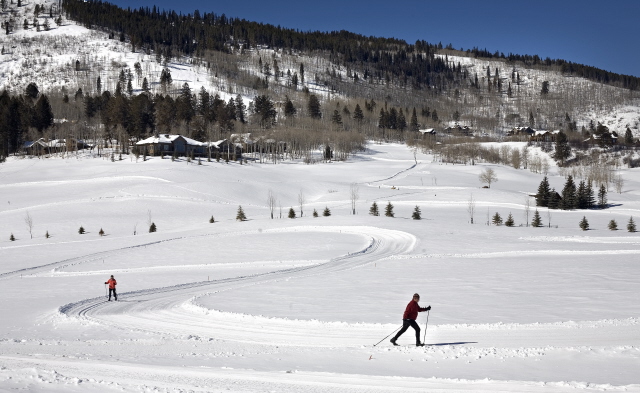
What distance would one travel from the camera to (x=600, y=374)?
10.3m

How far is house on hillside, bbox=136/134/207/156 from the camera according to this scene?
9038cm

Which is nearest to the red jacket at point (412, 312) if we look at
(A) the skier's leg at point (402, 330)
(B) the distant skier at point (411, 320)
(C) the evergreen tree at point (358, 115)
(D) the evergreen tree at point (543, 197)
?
(B) the distant skier at point (411, 320)

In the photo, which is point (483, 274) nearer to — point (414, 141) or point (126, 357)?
point (126, 357)

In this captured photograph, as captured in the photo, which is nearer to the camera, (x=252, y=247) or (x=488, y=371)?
(x=488, y=371)

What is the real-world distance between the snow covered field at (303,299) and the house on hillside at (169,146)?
1186 inches

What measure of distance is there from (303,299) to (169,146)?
77725 mm

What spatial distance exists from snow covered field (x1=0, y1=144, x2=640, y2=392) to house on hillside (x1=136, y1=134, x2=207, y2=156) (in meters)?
30.1

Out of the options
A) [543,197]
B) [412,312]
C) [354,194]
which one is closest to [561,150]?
[543,197]

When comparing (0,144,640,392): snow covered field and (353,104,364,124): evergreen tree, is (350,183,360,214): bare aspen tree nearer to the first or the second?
(0,144,640,392): snow covered field

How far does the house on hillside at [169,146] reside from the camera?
90375 millimetres

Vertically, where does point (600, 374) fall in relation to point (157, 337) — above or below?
above

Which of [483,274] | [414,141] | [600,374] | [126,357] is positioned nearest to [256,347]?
[126,357]

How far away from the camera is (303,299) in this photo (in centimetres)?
2000

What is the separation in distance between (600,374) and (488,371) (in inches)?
88.4
